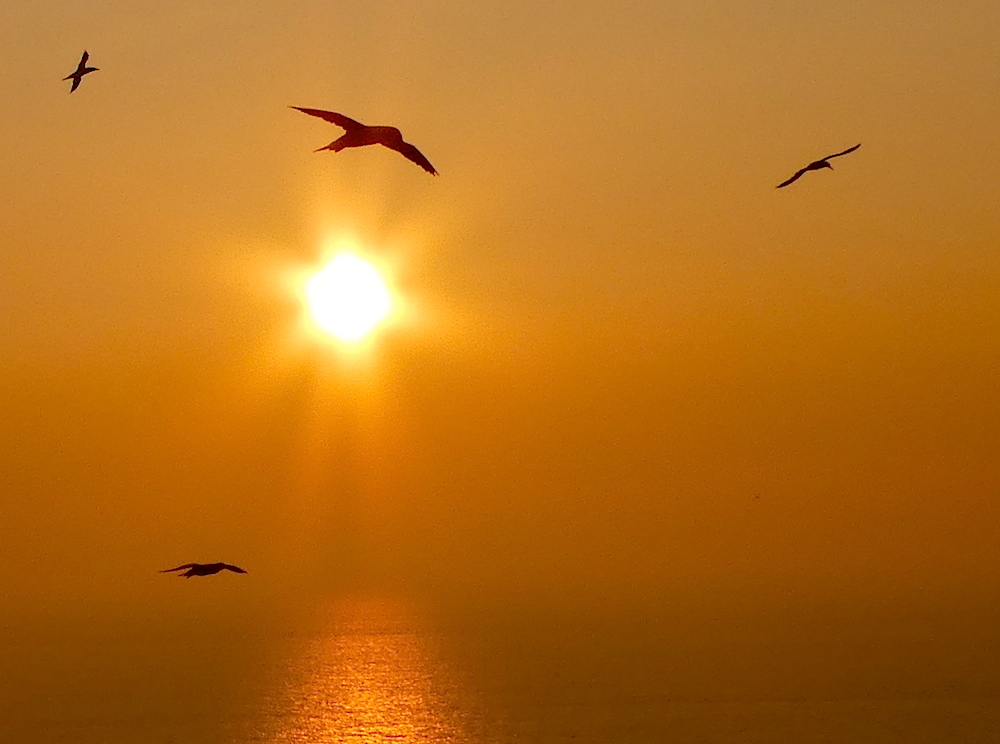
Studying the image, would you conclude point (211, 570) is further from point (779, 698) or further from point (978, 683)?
point (978, 683)

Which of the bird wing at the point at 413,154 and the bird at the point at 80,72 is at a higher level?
the bird at the point at 80,72

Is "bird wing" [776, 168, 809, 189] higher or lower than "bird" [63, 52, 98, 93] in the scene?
lower

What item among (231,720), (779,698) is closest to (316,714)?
(231,720)

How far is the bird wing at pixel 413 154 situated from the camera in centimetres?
2088

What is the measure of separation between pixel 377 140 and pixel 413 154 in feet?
2.07

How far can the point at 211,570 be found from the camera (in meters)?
25.2

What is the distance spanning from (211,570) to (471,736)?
138000 mm

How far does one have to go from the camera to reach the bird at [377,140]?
2067cm

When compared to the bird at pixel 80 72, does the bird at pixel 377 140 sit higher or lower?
lower

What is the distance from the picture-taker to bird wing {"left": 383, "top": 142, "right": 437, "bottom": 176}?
20.9 meters

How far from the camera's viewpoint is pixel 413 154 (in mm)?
20953

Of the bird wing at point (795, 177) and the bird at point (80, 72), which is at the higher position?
the bird at point (80, 72)

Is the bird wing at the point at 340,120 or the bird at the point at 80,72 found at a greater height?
the bird at the point at 80,72

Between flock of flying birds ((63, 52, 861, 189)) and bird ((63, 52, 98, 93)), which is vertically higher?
bird ((63, 52, 98, 93))
